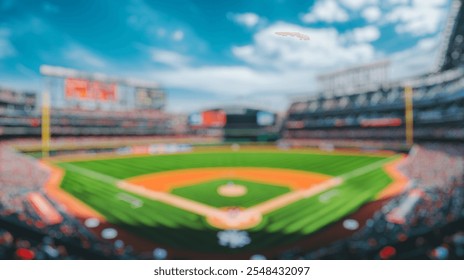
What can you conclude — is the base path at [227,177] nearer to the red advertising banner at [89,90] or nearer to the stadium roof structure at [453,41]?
the stadium roof structure at [453,41]

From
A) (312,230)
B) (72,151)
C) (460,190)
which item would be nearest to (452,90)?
(460,190)

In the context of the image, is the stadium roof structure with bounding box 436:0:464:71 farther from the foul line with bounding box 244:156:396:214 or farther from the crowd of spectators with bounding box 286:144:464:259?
the foul line with bounding box 244:156:396:214

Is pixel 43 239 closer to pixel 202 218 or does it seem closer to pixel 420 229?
pixel 202 218

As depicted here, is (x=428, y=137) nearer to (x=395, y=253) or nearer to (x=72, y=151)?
(x=395, y=253)

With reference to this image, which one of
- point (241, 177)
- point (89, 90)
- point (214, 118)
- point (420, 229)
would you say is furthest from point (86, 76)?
point (420, 229)

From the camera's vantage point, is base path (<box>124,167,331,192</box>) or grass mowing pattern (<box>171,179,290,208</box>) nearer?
grass mowing pattern (<box>171,179,290,208</box>)

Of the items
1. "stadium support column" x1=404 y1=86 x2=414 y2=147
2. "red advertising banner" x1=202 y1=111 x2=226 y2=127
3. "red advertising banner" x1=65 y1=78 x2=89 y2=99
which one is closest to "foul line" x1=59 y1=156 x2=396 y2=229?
"stadium support column" x1=404 y1=86 x2=414 y2=147
